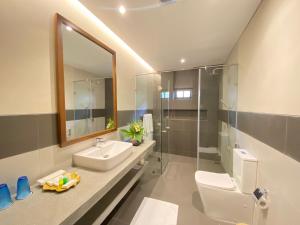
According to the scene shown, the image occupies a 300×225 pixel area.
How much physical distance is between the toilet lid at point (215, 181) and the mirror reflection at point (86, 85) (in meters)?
1.48

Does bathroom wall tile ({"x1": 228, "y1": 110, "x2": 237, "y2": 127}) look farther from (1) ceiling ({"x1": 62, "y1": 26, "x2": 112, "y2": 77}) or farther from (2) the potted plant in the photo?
(1) ceiling ({"x1": 62, "y1": 26, "x2": 112, "y2": 77})

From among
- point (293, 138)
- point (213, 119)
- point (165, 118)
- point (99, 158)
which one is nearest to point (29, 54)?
point (99, 158)

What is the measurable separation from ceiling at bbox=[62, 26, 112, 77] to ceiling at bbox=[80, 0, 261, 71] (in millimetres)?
353

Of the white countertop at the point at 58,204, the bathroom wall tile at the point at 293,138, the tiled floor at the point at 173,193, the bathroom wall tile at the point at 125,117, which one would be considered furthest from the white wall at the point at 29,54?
the bathroom wall tile at the point at 293,138

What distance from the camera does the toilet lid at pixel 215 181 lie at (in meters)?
1.54

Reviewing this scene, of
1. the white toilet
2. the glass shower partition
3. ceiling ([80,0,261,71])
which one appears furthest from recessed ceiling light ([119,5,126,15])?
the white toilet

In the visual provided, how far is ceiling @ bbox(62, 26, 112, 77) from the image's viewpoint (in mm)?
1279

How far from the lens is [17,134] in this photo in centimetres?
89

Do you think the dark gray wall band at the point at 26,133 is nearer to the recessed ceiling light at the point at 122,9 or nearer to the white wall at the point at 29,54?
the white wall at the point at 29,54

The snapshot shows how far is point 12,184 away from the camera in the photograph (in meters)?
0.87

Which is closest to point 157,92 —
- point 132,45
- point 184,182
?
point 132,45

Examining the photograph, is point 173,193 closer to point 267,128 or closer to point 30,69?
point 267,128

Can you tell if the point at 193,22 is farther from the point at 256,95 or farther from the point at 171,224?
the point at 171,224

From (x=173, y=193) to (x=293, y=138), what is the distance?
177 cm
